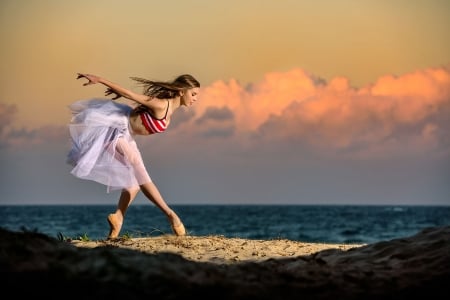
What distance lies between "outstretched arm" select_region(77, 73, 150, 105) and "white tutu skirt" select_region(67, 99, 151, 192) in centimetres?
43

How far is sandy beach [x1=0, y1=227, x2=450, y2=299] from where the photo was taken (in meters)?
5.68

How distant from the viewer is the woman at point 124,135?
10.1 m

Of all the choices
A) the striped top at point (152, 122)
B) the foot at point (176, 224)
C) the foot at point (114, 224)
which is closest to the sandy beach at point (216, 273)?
the foot at point (176, 224)

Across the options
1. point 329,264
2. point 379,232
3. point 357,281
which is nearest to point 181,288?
point 357,281

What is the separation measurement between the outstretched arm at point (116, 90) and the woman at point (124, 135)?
0.04 ft

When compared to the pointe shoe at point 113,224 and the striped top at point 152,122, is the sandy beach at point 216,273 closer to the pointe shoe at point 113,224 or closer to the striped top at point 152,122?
the pointe shoe at point 113,224

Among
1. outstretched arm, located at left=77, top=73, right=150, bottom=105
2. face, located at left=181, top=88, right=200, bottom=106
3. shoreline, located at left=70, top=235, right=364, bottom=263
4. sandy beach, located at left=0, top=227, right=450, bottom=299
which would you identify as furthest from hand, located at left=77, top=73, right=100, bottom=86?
sandy beach, located at left=0, top=227, right=450, bottom=299

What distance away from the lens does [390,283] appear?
22.6 feet

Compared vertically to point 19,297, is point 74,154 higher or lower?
higher

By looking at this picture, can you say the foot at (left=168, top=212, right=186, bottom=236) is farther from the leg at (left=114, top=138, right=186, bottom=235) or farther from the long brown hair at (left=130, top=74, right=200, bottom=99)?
the long brown hair at (left=130, top=74, right=200, bottom=99)

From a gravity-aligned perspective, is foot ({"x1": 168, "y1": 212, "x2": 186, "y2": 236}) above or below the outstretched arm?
below

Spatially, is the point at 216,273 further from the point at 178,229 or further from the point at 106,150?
the point at 106,150

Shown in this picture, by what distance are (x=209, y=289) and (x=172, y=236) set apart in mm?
4629

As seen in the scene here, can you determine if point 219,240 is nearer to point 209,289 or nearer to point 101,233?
point 209,289
